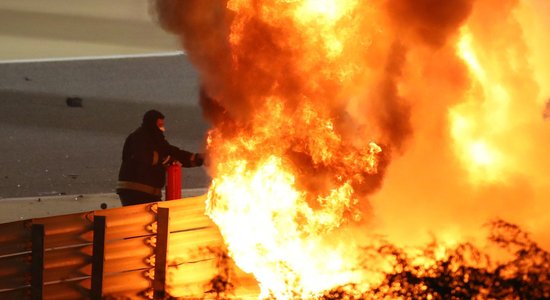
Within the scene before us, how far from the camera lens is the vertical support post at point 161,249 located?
843 centimetres

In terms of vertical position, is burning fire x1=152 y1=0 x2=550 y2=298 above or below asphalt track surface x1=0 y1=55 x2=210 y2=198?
below

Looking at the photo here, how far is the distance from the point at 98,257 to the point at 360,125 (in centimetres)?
252

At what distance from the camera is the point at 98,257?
26.7 feet

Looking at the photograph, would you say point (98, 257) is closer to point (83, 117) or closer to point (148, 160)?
point (148, 160)

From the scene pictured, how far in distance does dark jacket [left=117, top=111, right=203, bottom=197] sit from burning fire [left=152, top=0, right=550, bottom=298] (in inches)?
62.4

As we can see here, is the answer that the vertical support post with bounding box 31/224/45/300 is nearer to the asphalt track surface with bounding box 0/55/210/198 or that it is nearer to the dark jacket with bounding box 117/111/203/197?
the dark jacket with bounding box 117/111/203/197

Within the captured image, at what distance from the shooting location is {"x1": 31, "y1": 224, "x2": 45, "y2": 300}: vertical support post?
309 inches

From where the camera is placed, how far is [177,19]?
9781 millimetres

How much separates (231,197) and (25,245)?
1.60 metres

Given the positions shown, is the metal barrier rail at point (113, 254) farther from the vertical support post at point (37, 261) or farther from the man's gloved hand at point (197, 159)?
the man's gloved hand at point (197, 159)

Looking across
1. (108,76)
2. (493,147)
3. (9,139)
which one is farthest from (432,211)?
(108,76)

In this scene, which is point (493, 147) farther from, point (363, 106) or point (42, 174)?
point (42, 174)

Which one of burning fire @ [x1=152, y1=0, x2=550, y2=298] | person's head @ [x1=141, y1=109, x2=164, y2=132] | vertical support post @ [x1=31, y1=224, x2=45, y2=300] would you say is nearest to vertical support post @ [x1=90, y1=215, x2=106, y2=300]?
vertical support post @ [x1=31, y1=224, x2=45, y2=300]

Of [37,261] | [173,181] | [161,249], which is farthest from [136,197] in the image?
[37,261]
